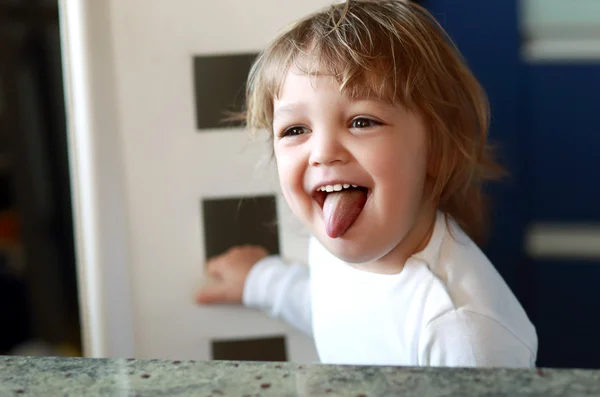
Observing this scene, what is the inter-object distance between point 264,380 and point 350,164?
0.34 metres

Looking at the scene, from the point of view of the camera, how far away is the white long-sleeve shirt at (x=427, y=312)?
778 mm

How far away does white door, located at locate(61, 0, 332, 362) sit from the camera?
103cm

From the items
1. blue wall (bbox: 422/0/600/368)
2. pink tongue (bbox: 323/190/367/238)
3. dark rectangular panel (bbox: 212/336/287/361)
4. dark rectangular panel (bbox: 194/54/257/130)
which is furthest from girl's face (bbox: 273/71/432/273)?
blue wall (bbox: 422/0/600/368)

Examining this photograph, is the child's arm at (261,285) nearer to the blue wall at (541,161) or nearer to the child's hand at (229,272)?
the child's hand at (229,272)

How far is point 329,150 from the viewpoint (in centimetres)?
78

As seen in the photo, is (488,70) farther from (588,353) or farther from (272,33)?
(588,353)

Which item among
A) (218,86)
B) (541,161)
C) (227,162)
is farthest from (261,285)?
(541,161)

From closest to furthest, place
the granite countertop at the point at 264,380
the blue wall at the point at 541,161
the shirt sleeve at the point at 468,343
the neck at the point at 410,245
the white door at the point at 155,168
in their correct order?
the granite countertop at the point at 264,380 → the shirt sleeve at the point at 468,343 → the neck at the point at 410,245 → the white door at the point at 155,168 → the blue wall at the point at 541,161

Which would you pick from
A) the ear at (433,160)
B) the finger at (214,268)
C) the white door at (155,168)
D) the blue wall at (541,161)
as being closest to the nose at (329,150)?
the ear at (433,160)

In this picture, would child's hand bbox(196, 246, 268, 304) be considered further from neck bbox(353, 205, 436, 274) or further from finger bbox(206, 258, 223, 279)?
neck bbox(353, 205, 436, 274)

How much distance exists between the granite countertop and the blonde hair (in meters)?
0.36

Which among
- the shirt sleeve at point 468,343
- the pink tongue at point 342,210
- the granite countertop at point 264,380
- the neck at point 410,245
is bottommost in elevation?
the shirt sleeve at point 468,343

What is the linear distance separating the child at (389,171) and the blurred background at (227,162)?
167 mm

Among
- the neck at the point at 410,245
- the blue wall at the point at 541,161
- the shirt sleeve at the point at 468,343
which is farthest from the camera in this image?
the blue wall at the point at 541,161
